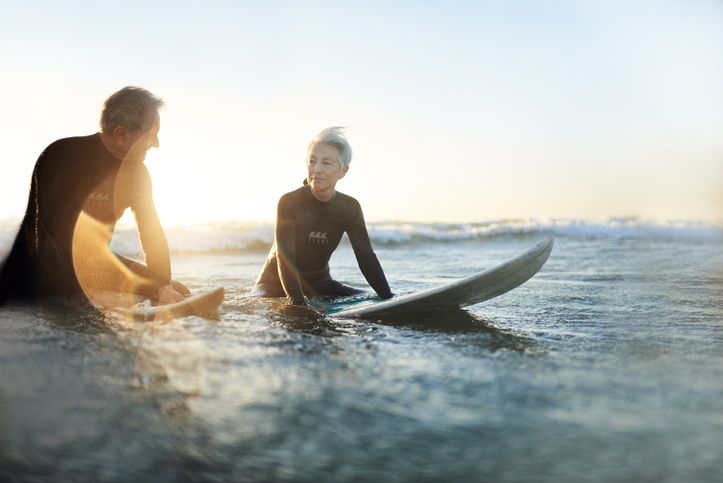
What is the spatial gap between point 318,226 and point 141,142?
1.52m

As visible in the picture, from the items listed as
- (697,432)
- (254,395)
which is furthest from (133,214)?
(697,432)

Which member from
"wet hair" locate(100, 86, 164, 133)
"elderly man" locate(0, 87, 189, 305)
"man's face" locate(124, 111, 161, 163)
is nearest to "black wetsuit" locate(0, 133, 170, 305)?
"elderly man" locate(0, 87, 189, 305)

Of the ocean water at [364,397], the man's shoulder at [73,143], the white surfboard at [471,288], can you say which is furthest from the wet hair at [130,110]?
the white surfboard at [471,288]

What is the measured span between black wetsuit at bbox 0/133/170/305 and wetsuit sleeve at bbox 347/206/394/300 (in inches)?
62.8

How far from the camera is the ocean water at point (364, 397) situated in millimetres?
1755

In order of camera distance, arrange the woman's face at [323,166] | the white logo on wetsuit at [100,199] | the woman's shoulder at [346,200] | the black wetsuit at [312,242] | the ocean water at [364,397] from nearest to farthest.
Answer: the ocean water at [364,397]
the white logo on wetsuit at [100,199]
the woman's face at [323,166]
the black wetsuit at [312,242]
the woman's shoulder at [346,200]

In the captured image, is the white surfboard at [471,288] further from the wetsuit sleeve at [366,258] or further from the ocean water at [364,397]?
the wetsuit sleeve at [366,258]

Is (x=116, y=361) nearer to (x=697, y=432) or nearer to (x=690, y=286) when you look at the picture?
(x=697, y=432)

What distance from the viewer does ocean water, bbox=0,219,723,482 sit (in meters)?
1.75

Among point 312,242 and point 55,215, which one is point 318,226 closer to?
point 312,242

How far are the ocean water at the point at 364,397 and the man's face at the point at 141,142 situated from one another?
1.22m

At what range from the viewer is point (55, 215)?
13.6ft

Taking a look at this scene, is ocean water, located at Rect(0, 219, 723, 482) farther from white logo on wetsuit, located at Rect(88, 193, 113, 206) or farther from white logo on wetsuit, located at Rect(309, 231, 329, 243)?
white logo on wetsuit, located at Rect(88, 193, 113, 206)

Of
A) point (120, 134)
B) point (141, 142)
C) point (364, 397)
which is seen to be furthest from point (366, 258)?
point (364, 397)
